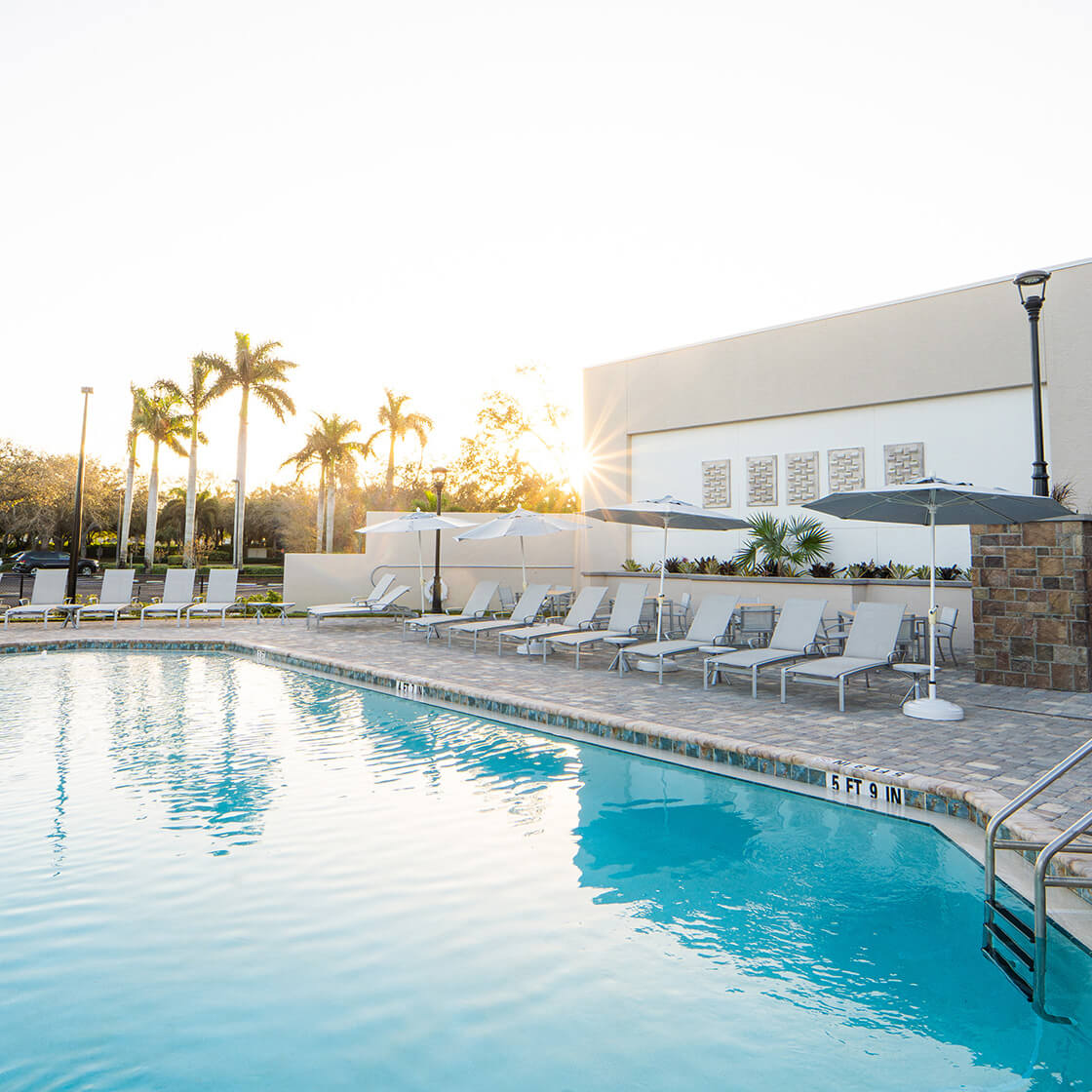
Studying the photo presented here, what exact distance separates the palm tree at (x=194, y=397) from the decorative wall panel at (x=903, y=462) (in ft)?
86.7

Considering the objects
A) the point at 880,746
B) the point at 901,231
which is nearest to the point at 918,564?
the point at 901,231

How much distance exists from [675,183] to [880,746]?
10923 mm

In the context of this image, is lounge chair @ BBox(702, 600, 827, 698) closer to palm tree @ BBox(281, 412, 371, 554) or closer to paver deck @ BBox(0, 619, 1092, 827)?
paver deck @ BBox(0, 619, 1092, 827)

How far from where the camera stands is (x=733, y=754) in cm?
607

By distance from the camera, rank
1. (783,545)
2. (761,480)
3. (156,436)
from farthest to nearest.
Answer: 1. (156,436)
2. (761,480)
3. (783,545)

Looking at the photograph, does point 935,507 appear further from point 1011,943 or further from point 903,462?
point 903,462

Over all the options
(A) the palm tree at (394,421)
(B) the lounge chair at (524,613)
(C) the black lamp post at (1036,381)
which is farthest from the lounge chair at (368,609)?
(A) the palm tree at (394,421)

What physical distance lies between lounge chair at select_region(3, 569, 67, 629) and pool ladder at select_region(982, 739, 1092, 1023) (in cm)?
1591

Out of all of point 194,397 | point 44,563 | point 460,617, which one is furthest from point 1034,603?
point 44,563

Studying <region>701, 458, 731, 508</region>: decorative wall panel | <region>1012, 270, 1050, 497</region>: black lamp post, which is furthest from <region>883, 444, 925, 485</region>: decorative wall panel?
<region>1012, 270, 1050, 497</region>: black lamp post

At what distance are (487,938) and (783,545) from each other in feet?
41.9

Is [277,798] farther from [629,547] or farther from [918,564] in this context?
[629,547]

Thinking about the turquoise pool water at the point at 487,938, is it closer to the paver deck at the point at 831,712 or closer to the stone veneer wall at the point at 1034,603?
the paver deck at the point at 831,712

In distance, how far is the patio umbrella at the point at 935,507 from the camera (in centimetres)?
702
